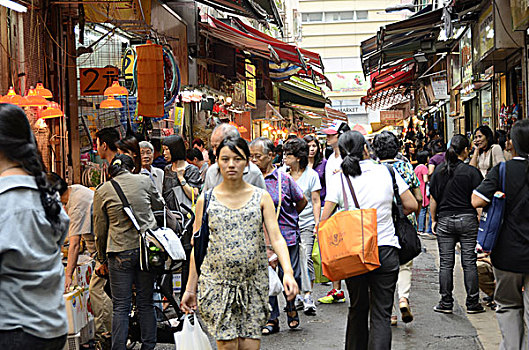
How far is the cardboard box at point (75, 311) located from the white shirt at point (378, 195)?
263 cm

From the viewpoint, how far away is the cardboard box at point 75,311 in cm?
674

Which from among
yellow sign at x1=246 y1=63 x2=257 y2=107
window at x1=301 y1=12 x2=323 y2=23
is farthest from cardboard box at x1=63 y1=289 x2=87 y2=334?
window at x1=301 y1=12 x2=323 y2=23

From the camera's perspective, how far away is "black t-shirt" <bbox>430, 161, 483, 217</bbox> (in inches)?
342

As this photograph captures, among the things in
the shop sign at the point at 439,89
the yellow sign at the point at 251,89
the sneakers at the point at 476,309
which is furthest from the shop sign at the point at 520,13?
the yellow sign at the point at 251,89

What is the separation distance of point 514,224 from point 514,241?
0.42 ft

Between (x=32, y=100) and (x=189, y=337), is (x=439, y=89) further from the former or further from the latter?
(x=189, y=337)

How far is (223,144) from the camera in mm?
5383

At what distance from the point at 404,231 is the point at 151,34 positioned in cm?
660

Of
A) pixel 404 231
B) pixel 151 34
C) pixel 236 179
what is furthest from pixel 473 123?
pixel 236 179

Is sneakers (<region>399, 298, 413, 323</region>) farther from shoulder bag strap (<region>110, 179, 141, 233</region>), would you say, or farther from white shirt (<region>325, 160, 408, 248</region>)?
shoulder bag strap (<region>110, 179, 141, 233</region>)

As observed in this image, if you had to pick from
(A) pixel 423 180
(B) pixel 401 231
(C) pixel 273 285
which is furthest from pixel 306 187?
(A) pixel 423 180

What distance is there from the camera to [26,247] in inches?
131

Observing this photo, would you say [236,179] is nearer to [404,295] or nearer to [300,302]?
[404,295]

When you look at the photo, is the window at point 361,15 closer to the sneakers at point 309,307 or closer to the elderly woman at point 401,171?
the elderly woman at point 401,171
